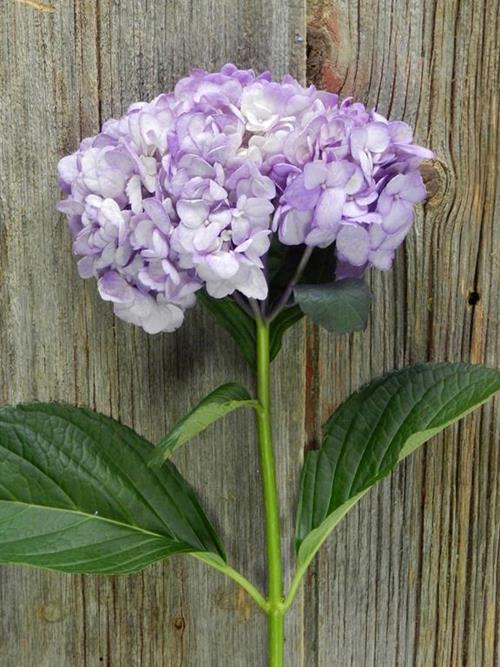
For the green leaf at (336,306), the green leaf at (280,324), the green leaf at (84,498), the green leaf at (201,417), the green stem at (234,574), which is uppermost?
the green leaf at (336,306)

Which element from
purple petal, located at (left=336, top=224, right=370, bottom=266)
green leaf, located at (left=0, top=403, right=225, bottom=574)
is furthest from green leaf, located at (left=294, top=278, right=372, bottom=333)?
green leaf, located at (left=0, top=403, right=225, bottom=574)

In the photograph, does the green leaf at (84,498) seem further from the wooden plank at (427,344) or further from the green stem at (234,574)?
the wooden plank at (427,344)

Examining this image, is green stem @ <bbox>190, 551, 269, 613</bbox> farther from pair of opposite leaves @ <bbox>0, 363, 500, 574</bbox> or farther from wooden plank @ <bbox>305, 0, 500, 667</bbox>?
wooden plank @ <bbox>305, 0, 500, 667</bbox>

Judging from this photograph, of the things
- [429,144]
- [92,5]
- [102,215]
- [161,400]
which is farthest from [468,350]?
[92,5]

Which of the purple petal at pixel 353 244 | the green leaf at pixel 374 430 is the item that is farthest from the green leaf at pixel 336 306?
the green leaf at pixel 374 430

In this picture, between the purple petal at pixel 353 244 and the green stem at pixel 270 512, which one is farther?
the green stem at pixel 270 512

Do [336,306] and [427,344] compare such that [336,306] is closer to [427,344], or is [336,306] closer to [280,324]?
[280,324]
